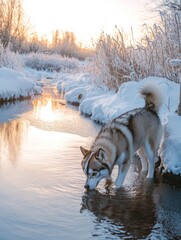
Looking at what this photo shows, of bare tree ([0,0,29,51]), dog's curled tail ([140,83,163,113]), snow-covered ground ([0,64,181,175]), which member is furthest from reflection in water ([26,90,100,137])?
bare tree ([0,0,29,51])

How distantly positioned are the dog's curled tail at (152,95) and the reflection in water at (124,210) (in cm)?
133

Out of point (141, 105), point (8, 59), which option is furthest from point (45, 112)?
point (8, 59)

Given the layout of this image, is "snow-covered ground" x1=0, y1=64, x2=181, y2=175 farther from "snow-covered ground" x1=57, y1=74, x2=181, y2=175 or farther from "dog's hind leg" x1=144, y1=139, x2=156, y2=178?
"dog's hind leg" x1=144, y1=139, x2=156, y2=178

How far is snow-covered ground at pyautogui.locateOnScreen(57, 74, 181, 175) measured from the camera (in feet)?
17.4

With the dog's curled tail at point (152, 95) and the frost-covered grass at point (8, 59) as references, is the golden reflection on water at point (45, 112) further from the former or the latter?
the dog's curled tail at point (152, 95)

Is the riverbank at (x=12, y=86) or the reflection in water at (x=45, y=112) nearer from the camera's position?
the reflection in water at (x=45, y=112)

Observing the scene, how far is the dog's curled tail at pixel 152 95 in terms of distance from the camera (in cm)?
563

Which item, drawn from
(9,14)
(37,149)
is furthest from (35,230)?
(9,14)

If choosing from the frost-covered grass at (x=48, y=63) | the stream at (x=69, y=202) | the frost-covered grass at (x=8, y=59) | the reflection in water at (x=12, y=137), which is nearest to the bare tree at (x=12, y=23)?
the frost-covered grass at (x=48, y=63)

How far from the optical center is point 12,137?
7812mm

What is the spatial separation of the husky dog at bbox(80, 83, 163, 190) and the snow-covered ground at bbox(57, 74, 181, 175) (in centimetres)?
22

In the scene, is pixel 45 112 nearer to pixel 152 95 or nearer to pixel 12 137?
pixel 12 137

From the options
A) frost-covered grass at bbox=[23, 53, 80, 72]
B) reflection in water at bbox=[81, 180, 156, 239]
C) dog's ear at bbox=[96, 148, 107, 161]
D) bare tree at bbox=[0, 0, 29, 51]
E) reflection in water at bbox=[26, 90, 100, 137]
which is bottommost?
reflection in water at bbox=[81, 180, 156, 239]

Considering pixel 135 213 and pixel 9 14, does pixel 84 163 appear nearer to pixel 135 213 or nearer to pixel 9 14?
pixel 135 213
